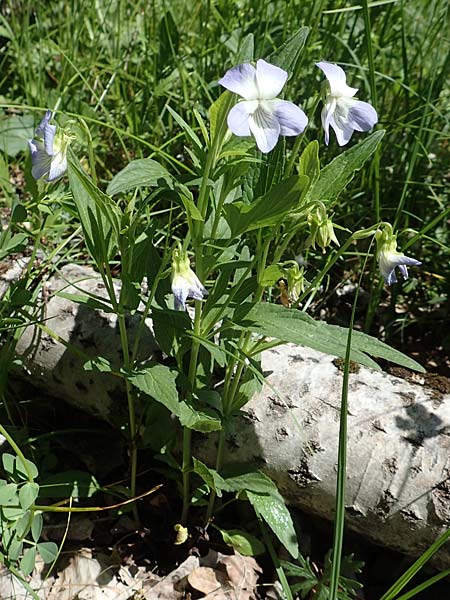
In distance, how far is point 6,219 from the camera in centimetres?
205

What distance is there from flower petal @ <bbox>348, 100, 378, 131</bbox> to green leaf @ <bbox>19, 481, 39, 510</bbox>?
34.9 inches

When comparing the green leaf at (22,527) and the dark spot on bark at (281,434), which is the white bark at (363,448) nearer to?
the dark spot on bark at (281,434)

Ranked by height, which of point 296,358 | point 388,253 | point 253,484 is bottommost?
point 253,484

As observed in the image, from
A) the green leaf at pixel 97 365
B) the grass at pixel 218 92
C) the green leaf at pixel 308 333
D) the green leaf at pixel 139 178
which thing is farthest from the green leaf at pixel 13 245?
the green leaf at pixel 308 333

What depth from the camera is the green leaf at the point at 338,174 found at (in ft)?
4.25

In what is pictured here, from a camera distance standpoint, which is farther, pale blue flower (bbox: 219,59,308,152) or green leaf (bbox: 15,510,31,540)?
green leaf (bbox: 15,510,31,540)

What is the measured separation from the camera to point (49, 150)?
1.17m

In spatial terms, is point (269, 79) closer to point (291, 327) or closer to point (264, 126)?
point (264, 126)

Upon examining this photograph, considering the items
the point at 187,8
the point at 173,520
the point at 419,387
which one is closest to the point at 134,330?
the point at 173,520

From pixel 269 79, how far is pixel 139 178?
0.88 feet

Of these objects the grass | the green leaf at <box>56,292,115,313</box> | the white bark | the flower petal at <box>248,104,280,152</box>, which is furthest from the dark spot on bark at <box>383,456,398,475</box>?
the flower petal at <box>248,104,280,152</box>

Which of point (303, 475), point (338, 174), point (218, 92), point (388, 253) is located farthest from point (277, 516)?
point (218, 92)

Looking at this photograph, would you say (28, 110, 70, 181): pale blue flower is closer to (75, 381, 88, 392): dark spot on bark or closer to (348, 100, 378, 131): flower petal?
(348, 100, 378, 131): flower petal

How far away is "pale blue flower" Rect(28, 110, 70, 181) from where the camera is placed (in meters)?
1.17
